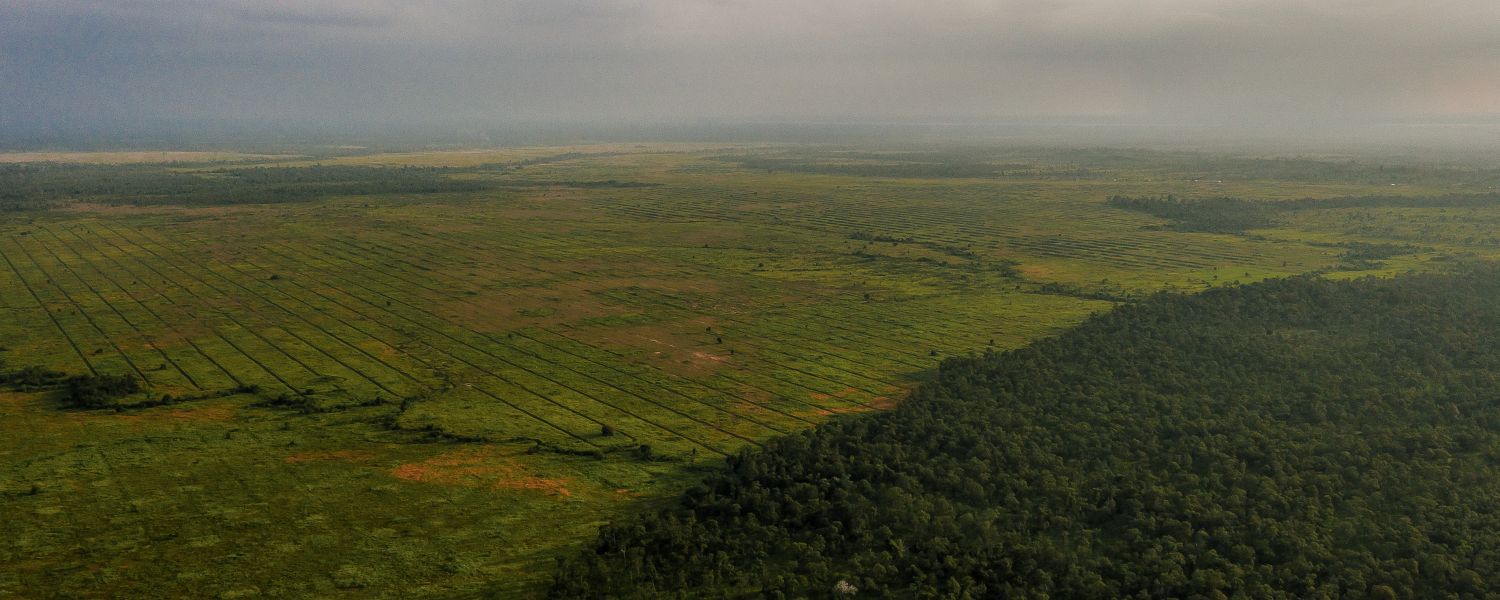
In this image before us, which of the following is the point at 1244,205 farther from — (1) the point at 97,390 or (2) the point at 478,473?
(1) the point at 97,390

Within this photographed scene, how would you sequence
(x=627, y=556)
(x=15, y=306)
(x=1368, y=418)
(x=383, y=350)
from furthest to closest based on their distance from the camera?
(x=15, y=306)
(x=383, y=350)
(x=1368, y=418)
(x=627, y=556)

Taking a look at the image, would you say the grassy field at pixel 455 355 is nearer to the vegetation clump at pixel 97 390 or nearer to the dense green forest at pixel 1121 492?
the vegetation clump at pixel 97 390

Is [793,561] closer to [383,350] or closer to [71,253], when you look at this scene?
[383,350]

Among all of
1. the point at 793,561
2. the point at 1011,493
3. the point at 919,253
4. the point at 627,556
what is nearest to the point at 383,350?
the point at 627,556

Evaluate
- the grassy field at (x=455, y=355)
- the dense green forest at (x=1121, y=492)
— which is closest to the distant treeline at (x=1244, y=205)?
the grassy field at (x=455, y=355)

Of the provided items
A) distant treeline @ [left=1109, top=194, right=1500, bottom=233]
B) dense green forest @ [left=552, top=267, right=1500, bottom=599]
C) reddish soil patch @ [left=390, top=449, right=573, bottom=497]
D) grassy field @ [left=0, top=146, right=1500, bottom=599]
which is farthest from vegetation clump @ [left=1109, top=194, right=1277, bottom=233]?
reddish soil patch @ [left=390, top=449, right=573, bottom=497]

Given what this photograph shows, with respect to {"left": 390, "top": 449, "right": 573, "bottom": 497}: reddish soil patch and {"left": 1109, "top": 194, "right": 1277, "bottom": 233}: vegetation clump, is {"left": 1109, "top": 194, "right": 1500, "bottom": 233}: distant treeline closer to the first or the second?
{"left": 1109, "top": 194, "right": 1277, "bottom": 233}: vegetation clump
